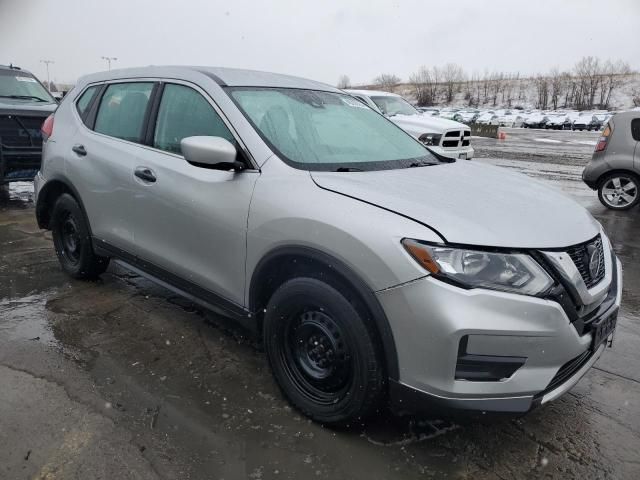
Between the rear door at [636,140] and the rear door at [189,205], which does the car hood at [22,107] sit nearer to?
the rear door at [189,205]

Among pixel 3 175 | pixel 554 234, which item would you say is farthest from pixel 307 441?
pixel 3 175

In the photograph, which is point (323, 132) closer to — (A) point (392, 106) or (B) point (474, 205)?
(B) point (474, 205)

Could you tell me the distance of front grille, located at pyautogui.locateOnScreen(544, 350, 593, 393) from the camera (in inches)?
84.3

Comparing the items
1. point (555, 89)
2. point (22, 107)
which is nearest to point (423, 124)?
point (22, 107)

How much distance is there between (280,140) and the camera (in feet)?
9.25

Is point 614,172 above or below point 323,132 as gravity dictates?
below

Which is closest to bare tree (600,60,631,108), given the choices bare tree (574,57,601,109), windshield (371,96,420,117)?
bare tree (574,57,601,109)

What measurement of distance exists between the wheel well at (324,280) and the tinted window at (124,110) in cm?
152

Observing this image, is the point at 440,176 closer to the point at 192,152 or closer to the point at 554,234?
the point at 554,234

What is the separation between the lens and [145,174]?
10.8ft

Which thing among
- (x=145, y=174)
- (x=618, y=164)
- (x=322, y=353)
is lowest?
(x=618, y=164)

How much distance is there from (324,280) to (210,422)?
0.94 metres

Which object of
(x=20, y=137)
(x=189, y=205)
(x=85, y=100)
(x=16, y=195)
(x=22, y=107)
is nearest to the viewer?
(x=189, y=205)

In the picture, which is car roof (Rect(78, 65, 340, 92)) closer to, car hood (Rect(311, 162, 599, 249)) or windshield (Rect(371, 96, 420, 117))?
car hood (Rect(311, 162, 599, 249))
